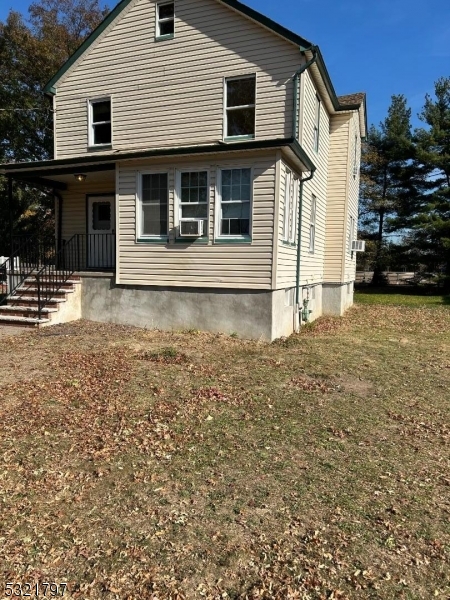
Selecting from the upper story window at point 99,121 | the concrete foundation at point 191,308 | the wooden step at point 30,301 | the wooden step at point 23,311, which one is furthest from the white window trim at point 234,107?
the wooden step at point 23,311

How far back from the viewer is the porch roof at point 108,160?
28.6ft

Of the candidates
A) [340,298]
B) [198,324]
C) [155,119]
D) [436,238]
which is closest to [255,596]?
[198,324]

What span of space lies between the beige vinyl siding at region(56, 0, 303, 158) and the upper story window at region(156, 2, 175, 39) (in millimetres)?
155

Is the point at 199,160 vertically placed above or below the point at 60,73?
below

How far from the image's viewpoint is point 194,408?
520cm

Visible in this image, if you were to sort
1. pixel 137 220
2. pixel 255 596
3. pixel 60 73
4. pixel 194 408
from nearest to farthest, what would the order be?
pixel 255 596 < pixel 194 408 < pixel 137 220 < pixel 60 73

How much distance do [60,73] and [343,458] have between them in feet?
40.9

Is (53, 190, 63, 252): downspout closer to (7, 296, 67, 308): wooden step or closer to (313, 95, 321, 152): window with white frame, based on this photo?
(7, 296, 67, 308): wooden step

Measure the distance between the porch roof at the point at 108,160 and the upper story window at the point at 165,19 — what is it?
124 inches

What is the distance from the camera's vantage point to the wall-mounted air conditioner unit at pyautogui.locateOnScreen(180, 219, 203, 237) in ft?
30.8

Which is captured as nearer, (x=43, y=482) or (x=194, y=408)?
(x=43, y=482)

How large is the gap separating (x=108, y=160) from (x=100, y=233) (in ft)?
9.14

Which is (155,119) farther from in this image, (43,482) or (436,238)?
(436,238)

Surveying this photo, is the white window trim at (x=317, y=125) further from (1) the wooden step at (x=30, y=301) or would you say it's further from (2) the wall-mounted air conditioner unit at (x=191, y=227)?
(1) the wooden step at (x=30, y=301)
